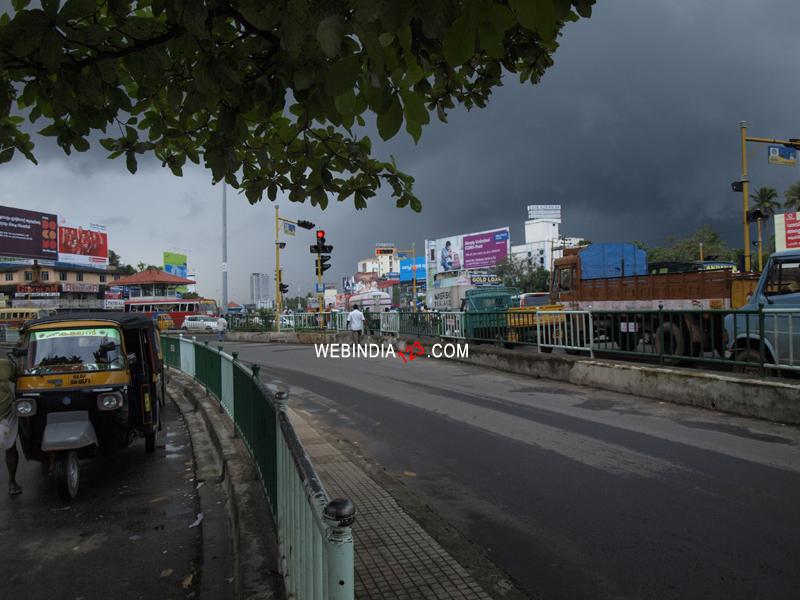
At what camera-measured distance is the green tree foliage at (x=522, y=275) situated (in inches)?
2655

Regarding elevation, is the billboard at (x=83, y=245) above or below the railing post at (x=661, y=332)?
above

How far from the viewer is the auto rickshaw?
5629 millimetres

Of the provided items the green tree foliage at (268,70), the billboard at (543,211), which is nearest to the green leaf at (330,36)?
the green tree foliage at (268,70)

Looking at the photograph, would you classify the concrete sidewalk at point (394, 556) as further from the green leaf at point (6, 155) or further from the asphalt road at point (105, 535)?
the green leaf at point (6, 155)

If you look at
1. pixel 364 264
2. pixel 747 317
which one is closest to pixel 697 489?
pixel 747 317

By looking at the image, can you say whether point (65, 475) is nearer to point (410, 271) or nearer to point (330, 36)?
point (330, 36)

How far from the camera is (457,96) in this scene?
4.62m

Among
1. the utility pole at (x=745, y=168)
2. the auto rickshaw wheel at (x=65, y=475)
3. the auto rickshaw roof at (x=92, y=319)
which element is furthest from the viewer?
the utility pole at (x=745, y=168)

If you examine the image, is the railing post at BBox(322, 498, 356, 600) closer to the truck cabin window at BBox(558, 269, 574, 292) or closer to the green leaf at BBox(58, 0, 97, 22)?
the green leaf at BBox(58, 0, 97, 22)

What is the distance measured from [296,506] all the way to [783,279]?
379 inches

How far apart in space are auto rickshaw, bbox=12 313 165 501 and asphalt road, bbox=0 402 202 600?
417 mm

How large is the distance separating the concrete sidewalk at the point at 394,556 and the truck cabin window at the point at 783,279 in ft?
26.0

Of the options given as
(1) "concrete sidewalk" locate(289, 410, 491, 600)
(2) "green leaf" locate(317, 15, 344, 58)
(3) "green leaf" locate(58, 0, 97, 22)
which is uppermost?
(3) "green leaf" locate(58, 0, 97, 22)

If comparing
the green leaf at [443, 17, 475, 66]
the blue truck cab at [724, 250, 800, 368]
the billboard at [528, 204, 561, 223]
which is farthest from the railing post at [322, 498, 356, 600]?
the billboard at [528, 204, 561, 223]
